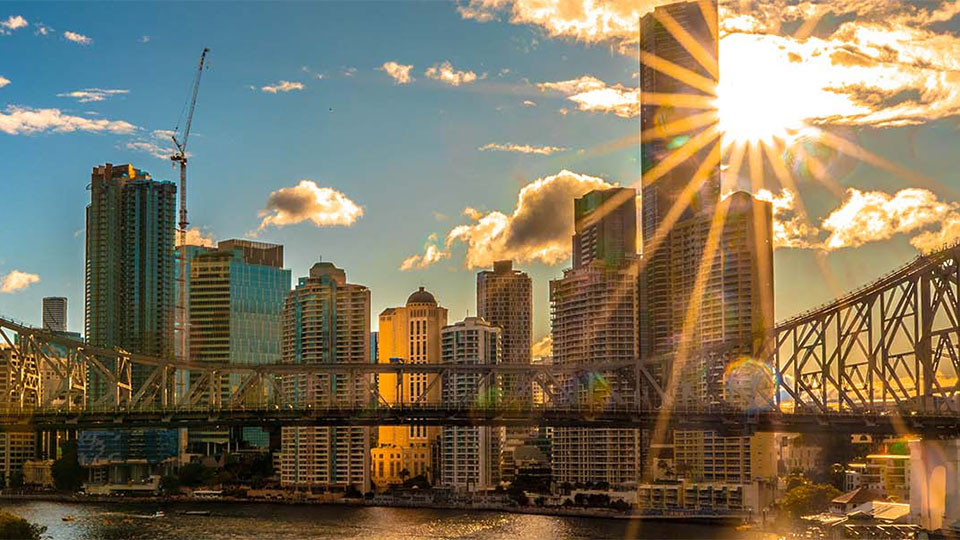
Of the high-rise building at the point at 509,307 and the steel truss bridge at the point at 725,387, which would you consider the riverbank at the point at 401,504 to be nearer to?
the steel truss bridge at the point at 725,387

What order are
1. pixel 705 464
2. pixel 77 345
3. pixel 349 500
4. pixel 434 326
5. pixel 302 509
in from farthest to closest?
1. pixel 434 326
2. pixel 349 500
3. pixel 302 509
4. pixel 705 464
5. pixel 77 345

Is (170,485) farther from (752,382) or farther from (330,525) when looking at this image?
(752,382)

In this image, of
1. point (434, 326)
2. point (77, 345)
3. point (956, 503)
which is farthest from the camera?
point (434, 326)

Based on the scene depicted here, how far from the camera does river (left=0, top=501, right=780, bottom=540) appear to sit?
310 feet

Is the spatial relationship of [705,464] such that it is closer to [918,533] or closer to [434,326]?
[918,533]

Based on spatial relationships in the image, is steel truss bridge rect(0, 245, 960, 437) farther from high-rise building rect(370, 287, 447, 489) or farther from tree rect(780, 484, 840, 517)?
high-rise building rect(370, 287, 447, 489)

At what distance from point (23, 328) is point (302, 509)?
50.3 metres

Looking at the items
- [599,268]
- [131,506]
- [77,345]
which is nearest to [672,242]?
[599,268]

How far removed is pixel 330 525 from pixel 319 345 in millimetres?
80776

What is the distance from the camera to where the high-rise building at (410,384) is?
520 feet

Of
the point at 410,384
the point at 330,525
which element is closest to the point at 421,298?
the point at 410,384

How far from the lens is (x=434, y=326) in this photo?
578 ft

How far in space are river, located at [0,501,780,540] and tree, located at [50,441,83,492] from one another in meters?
29.6

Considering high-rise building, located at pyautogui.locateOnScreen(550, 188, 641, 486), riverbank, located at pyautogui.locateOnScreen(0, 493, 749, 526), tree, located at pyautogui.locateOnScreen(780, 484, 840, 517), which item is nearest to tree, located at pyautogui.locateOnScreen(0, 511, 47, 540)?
tree, located at pyautogui.locateOnScreen(780, 484, 840, 517)
